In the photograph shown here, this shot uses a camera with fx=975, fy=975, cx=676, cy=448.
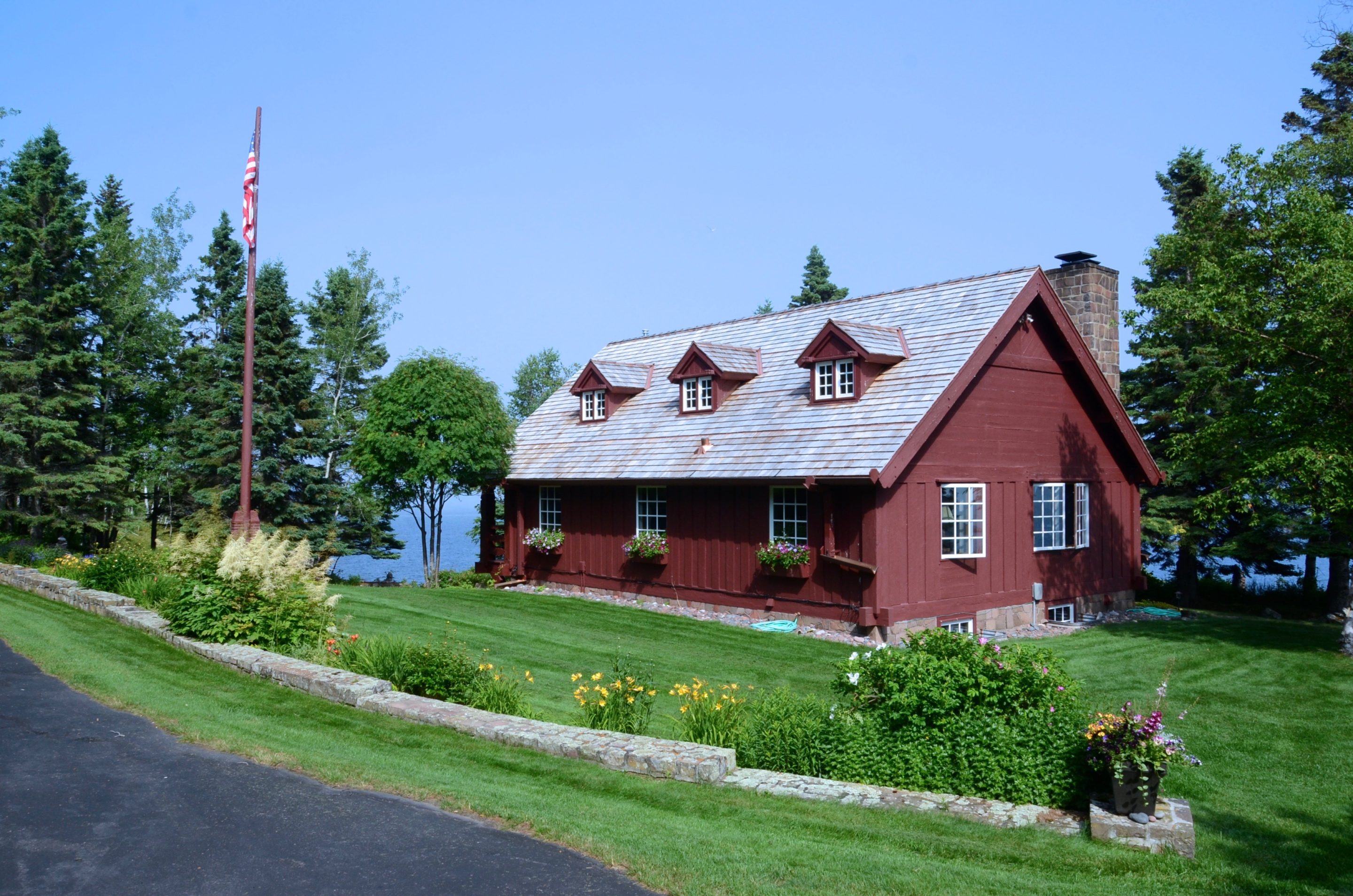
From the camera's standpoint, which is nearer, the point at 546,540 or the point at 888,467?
the point at 888,467

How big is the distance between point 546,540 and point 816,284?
24.4 meters

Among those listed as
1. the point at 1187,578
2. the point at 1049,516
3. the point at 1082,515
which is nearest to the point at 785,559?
the point at 1049,516

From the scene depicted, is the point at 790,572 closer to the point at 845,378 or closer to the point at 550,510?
the point at 845,378

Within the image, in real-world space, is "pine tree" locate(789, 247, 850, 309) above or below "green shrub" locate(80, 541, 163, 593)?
above

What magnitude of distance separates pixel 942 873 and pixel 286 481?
2785cm

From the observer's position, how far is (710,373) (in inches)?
883

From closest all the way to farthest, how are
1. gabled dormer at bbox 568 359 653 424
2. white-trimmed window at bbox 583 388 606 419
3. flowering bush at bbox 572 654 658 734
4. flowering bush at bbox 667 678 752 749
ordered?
flowering bush at bbox 667 678 752 749 < flowering bush at bbox 572 654 658 734 < gabled dormer at bbox 568 359 653 424 < white-trimmed window at bbox 583 388 606 419

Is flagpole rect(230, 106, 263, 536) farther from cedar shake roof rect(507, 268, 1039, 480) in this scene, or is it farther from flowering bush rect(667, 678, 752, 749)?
flowering bush rect(667, 678, 752, 749)

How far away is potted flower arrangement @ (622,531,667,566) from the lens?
21.5 meters

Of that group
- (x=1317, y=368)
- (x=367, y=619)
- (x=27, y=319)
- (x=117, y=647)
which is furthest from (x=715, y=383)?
(x=27, y=319)

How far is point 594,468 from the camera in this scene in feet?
75.9

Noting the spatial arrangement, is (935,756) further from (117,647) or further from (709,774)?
(117,647)

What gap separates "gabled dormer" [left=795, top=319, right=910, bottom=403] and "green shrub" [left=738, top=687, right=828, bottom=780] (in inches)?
430

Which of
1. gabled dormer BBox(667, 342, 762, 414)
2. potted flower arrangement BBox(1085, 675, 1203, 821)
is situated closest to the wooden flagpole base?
gabled dormer BBox(667, 342, 762, 414)
